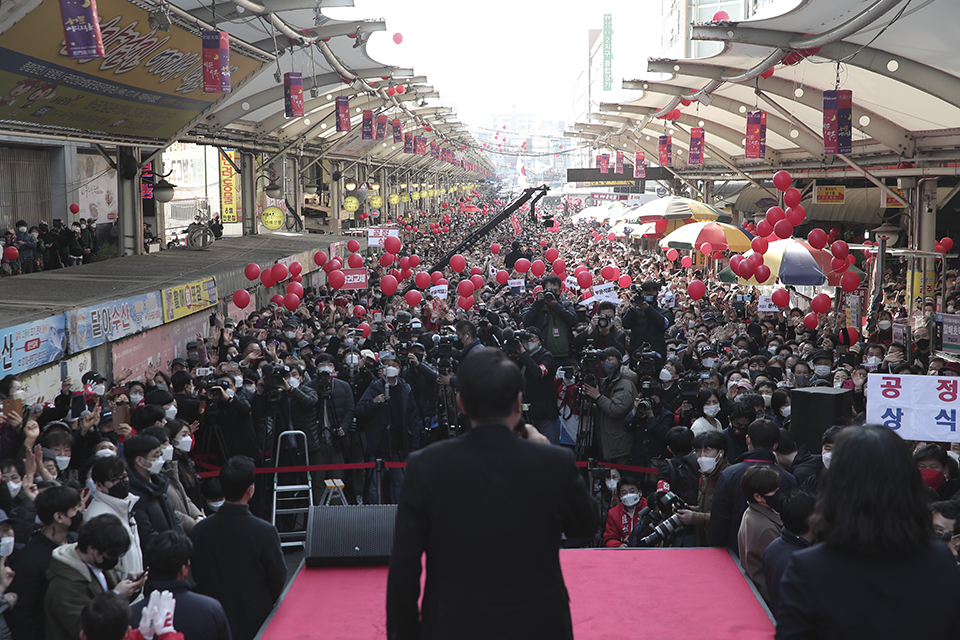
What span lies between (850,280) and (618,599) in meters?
10.8

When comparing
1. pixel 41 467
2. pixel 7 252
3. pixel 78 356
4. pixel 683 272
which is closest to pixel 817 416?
pixel 41 467

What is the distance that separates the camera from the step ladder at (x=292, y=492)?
7598mm

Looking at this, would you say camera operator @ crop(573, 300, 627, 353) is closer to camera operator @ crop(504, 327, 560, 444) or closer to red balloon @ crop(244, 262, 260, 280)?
camera operator @ crop(504, 327, 560, 444)

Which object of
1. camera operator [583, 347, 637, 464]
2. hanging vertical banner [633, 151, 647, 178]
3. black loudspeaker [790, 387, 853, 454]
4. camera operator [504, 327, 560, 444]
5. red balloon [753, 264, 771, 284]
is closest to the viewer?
black loudspeaker [790, 387, 853, 454]

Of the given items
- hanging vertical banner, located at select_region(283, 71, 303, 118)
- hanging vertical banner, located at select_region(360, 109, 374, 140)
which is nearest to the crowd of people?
hanging vertical banner, located at select_region(283, 71, 303, 118)

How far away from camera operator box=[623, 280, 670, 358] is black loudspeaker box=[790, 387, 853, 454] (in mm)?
4666

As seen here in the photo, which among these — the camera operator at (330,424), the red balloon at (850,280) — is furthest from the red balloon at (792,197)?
the camera operator at (330,424)

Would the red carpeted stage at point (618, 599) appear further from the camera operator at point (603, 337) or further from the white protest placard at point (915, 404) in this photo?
the camera operator at point (603, 337)

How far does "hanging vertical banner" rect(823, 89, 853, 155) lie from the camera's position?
11.6 metres

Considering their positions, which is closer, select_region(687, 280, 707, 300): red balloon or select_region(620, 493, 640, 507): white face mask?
select_region(620, 493, 640, 507): white face mask

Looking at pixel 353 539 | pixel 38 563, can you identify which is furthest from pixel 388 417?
pixel 353 539

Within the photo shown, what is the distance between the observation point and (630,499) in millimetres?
6082

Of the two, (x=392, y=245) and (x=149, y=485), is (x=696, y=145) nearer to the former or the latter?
(x=392, y=245)

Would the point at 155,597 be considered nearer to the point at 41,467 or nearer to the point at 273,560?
the point at 273,560
